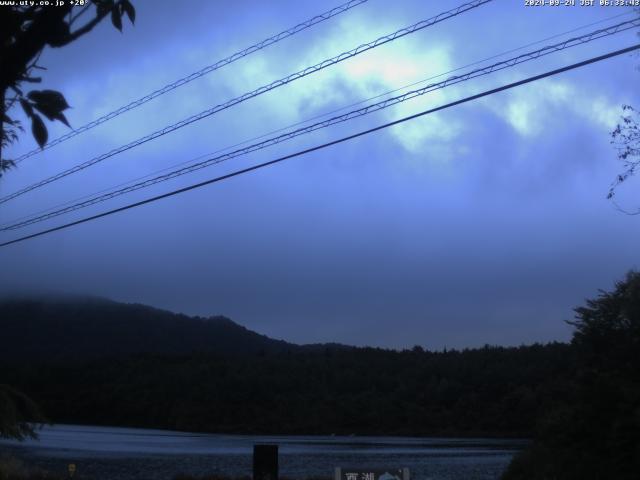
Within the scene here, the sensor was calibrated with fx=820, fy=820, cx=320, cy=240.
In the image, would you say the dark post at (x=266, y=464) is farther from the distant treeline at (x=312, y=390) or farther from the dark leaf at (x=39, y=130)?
the distant treeline at (x=312, y=390)

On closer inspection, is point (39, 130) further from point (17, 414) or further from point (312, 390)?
point (312, 390)

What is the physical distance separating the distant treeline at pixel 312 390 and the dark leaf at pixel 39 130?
77177mm

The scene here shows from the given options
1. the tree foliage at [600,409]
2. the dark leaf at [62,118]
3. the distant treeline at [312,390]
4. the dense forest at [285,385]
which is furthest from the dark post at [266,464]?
the distant treeline at [312,390]

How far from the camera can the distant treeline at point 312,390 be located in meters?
88.3

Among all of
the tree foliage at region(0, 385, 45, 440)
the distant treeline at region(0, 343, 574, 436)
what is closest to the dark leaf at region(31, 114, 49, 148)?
the tree foliage at region(0, 385, 45, 440)

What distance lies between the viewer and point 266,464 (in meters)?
12.3

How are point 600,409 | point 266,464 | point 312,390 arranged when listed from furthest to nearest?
point 312,390, point 600,409, point 266,464

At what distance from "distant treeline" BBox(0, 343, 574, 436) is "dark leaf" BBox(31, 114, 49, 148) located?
253 feet

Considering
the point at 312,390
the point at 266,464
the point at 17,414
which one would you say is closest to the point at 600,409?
the point at 266,464

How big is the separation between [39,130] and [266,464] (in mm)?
8368

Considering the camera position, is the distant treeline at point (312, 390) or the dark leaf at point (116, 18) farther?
the distant treeline at point (312, 390)

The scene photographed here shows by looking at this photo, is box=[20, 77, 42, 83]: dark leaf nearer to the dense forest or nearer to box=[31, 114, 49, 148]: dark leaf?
box=[31, 114, 49, 148]: dark leaf

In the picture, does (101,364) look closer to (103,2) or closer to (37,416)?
(37,416)

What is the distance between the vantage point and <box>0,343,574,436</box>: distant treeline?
88.3 m
